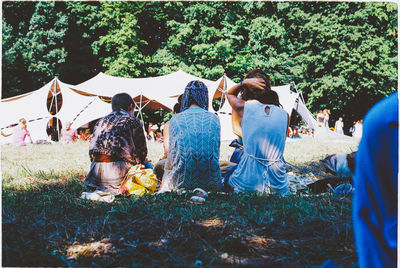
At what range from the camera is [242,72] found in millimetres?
22453

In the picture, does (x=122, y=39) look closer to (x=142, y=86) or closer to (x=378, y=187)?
(x=142, y=86)

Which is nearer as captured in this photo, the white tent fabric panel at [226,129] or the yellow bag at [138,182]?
the yellow bag at [138,182]

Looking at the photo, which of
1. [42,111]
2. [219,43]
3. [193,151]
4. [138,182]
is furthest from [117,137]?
[219,43]

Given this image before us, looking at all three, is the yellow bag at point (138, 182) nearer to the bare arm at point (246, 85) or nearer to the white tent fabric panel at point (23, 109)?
the bare arm at point (246, 85)

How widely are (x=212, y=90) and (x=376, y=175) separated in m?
13.7

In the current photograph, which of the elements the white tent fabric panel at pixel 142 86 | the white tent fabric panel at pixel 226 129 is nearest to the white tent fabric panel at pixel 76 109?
the white tent fabric panel at pixel 142 86

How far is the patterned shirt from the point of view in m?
3.75

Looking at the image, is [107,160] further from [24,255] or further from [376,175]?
[376,175]

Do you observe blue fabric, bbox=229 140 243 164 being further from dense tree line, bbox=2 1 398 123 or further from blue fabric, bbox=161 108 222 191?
dense tree line, bbox=2 1 398 123

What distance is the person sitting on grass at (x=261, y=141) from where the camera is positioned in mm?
3426

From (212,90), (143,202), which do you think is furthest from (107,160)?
(212,90)

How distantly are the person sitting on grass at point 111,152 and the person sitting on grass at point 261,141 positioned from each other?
1329 mm

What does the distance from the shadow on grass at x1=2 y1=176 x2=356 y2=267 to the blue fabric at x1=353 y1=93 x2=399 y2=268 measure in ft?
3.74

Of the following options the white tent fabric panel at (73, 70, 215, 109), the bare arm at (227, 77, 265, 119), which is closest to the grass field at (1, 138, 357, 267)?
the bare arm at (227, 77, 265, 119)
